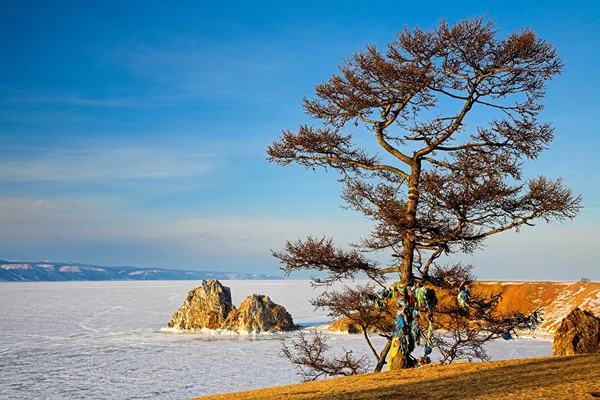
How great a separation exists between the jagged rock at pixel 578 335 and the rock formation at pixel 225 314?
83.8ft

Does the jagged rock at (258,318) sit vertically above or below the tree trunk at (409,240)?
below

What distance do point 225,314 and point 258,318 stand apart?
2.61m

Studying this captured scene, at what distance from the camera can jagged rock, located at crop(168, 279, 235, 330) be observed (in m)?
36.9

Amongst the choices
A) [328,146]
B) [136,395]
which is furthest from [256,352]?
[328,146]

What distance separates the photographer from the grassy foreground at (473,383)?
7.18m

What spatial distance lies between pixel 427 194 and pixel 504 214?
4.47 feet

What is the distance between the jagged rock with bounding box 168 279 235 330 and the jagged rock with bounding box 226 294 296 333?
3.03ft

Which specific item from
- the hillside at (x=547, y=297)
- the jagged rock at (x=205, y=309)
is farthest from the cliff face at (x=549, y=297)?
the jagged rock at (x=205, y=309)

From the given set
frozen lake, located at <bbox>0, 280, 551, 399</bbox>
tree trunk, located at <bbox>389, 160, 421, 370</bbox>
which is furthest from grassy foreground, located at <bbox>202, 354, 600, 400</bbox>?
frozen lake, located at <bbox>0, 280, 551, 399</bbox>

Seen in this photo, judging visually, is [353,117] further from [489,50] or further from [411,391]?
[411,391]

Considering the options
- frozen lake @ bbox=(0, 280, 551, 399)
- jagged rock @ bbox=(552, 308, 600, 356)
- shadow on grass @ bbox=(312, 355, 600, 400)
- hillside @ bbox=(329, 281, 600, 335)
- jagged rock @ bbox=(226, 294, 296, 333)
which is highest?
hillside @ bbox=(329, 281, 600, 335)

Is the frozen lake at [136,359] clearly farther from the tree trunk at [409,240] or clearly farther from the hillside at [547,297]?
the tree trunk at [409,240]

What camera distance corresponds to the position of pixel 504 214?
10656 mm

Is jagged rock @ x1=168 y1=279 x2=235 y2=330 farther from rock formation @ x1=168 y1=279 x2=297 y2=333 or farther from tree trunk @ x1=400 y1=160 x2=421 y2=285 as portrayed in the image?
tree trunk @ x1=400 y1=160 x2=421 y2=285
